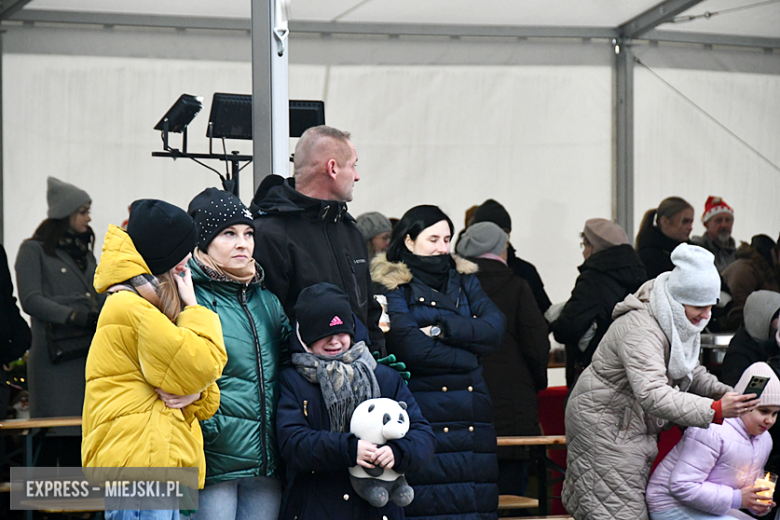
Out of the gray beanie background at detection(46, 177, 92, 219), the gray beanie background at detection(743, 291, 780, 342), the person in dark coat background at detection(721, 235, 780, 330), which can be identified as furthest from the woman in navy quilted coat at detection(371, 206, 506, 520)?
the person in dark coat background at detection(721, 235, 780, 330)

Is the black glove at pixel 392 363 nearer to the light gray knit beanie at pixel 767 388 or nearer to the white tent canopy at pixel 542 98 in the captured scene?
the light gray knit beanie at pixel 767 388

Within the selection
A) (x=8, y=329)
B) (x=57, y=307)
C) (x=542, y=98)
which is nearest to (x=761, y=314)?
(x=542, y=98)

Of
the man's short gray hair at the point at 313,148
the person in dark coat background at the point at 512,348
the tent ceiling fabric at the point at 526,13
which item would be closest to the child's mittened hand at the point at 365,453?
the man's short gray hair at the point at 313,148

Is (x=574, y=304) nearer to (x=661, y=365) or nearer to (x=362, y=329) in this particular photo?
(x=661, y=365)

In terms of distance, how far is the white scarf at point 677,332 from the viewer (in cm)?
324

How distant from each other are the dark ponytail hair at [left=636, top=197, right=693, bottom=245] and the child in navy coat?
10.8ft

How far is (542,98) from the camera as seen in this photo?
18.9ft

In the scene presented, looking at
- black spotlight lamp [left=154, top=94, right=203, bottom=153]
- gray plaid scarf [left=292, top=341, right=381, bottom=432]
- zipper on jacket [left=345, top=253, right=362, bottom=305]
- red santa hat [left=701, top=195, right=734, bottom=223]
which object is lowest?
gray plaid scarf [left=292, top=341, right=381, bottom=432]

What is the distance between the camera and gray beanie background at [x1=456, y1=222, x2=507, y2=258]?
4.25 metres

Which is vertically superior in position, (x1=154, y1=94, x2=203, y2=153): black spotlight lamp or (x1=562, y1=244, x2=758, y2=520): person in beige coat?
(x1=154, y1=94, x2=203, y2=153): black spotlight lamp

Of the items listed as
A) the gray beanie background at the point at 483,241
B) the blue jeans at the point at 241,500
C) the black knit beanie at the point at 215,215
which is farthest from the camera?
the gray beanie background at the point at 483,241

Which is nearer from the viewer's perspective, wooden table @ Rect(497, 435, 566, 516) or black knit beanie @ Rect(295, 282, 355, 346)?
black knit beanie @ Rect(295, 282, 355, 346)

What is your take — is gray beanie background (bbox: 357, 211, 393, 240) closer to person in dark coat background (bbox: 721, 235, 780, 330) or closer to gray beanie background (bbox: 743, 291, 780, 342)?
gray beanie background (bbox: 743, 291, 780, 342)

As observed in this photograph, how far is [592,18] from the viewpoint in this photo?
5.73m
